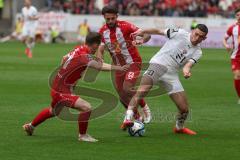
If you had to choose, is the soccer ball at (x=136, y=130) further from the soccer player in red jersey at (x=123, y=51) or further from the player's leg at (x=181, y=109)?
the soccer player in red jersey at (x=123, y=51)

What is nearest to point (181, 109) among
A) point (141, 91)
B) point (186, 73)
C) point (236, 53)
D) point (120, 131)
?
point (141, 91)

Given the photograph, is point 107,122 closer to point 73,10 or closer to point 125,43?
point 125,43

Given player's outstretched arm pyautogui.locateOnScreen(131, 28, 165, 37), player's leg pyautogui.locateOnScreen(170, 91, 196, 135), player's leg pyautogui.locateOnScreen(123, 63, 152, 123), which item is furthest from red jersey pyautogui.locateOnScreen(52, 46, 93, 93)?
player's leg pyautogui.locateOnScreen(123, 63, 152, 123)

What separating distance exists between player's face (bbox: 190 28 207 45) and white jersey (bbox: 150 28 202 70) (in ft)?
0.30

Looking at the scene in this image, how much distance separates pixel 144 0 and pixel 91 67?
41.7m

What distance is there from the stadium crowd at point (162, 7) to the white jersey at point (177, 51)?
3702 cm

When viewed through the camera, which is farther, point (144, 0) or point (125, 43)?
point (144, 0)

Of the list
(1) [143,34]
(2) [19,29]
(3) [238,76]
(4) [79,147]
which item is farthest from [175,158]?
(2) [19,29]

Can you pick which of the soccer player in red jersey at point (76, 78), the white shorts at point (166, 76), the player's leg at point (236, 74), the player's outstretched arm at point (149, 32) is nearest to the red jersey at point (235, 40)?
the player's leg at point (236, 74)

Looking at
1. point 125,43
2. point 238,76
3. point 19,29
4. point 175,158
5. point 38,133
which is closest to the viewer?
point 175,158

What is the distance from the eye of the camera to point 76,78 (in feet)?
41.9

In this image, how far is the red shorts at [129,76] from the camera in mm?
14664

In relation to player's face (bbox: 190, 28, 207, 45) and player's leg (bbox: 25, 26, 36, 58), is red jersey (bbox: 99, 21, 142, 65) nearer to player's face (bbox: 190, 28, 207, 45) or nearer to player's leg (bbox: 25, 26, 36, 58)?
player's face (bbox: 190, 28, 207, 45)

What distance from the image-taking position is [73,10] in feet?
177
